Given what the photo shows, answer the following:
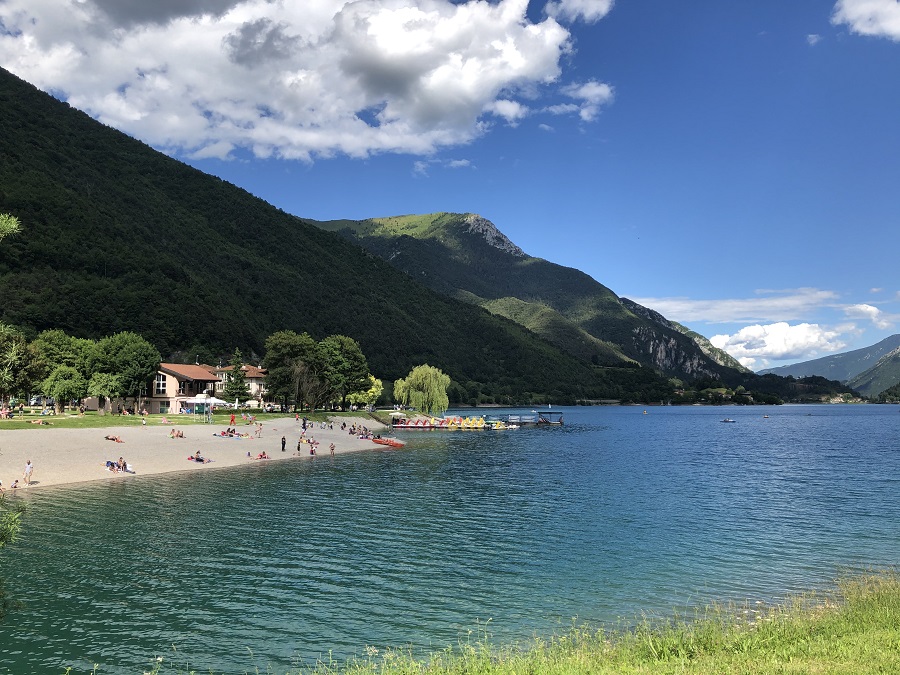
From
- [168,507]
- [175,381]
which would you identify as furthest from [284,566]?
[175,381]

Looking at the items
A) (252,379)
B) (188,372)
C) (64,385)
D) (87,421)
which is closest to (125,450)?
(87,421)

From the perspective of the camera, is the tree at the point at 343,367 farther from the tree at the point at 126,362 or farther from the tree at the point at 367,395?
the tree at the point at 126,362

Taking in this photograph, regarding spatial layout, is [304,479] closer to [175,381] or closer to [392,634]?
[392,634]

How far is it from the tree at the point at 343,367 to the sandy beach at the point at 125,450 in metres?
40.1

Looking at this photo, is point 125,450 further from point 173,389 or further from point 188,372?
point 188,372

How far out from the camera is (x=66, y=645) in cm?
1809

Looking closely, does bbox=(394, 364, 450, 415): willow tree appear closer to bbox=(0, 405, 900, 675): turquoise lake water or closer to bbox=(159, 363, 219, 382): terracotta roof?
bbox=(159, 363, 219, 382): terracotta roof

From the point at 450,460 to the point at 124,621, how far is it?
183 ft

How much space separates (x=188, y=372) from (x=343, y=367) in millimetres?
31785

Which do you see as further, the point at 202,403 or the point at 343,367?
the point at 343,367

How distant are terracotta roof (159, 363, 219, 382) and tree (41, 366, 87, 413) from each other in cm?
2542

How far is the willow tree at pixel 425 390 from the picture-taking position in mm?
143250

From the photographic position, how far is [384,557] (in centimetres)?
2906

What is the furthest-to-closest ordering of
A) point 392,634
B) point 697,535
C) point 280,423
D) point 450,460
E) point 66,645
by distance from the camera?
point 280,423 → point 450,460 → point 697,535 → point 392,634 → point 66,645
